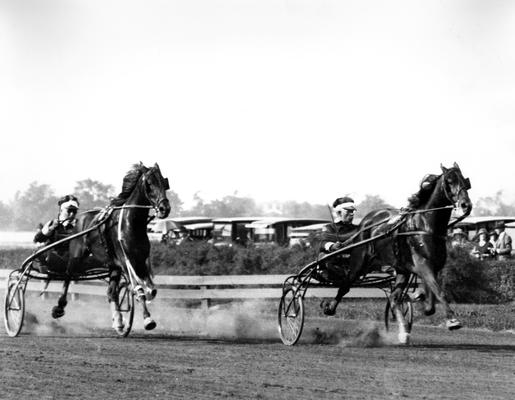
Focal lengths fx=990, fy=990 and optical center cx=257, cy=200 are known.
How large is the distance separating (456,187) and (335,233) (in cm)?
216

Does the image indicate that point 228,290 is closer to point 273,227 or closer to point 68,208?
point 68,208

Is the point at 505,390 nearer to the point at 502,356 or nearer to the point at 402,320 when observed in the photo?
the point at 502,356

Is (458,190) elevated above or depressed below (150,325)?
above

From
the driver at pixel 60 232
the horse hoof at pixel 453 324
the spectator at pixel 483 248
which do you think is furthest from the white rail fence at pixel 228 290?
the horse hoof at pixel 453 324

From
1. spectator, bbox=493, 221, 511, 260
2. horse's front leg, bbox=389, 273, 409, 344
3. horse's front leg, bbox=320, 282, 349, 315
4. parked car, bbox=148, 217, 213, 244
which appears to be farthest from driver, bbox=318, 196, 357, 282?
parked car, bbox=148, 217, 213, 244

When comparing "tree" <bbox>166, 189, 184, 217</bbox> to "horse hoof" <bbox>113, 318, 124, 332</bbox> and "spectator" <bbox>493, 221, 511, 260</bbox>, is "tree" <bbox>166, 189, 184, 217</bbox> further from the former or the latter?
"horse hoof" <bbox>113, 318, 124, 332</bbox>

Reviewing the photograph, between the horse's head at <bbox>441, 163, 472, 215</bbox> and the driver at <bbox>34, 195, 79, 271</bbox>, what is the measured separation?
6.19 metres

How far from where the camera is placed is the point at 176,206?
13025 centimetres

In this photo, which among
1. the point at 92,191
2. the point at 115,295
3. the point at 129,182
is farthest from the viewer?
the point at 92,191

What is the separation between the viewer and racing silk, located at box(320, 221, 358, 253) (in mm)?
13977

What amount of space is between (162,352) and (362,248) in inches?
126

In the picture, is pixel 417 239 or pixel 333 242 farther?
pixel 333 242

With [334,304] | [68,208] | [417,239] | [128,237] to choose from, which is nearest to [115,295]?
[128,237]

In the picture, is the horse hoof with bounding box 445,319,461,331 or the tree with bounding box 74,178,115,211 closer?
the horse hoof with bounding box 445,319,461,331
